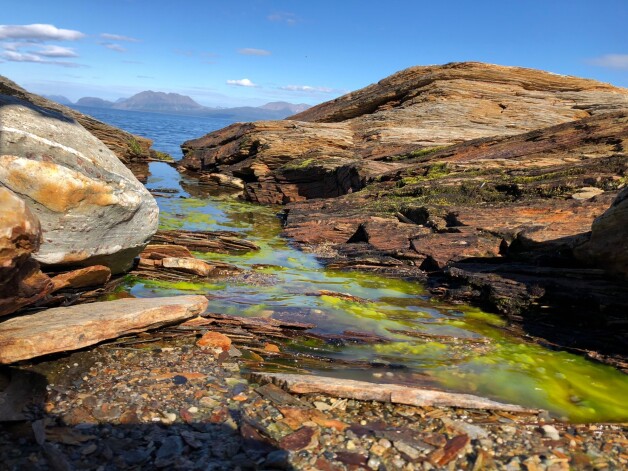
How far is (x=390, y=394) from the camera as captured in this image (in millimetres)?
5477

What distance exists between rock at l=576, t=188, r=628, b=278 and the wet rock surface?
414 cm

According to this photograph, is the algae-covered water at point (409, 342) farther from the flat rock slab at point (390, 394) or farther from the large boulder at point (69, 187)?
the large boulder at point (69, 187)

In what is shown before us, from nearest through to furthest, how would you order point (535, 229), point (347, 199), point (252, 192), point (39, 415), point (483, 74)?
point (39, 415) < point (535, 229) < point (347, 199) < point (252, 192) < point (483, 74)

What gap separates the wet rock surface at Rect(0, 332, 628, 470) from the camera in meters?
4.35

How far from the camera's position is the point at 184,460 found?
4.29 m

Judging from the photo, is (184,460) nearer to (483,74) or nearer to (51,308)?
(51,308)

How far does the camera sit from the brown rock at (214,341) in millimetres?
6762

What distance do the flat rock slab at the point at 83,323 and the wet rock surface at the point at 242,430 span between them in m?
0.25

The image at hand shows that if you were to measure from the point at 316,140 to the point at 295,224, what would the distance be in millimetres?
13015

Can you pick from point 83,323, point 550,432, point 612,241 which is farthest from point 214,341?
point 612,241

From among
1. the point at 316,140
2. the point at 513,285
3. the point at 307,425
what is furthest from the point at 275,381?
the point at 316,140

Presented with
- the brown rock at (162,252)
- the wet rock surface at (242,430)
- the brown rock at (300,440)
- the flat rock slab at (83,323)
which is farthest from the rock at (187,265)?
the brown rock at (300,440)

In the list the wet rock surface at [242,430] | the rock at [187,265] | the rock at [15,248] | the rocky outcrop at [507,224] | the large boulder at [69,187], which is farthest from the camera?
the rock at [187,265]

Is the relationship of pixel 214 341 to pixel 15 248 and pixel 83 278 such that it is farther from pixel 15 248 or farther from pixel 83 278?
pixel 15 248
